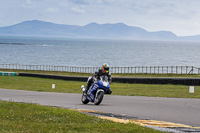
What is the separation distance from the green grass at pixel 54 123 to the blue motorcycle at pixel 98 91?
11.7ft

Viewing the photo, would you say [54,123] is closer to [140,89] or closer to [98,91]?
[98,91]

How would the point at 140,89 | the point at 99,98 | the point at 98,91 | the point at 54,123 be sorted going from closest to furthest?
1. the point at 54,123
2. the point at 98,91
3. the point at 99,98
4. the point at 140,89

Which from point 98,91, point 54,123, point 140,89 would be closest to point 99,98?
point 98,91

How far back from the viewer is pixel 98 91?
15664mm

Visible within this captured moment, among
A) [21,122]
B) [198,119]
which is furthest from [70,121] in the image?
[198,119]

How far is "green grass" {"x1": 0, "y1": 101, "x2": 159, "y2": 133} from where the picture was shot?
870 cm

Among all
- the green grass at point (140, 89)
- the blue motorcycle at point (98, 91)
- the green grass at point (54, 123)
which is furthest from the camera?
the green grass at point (140, 89)

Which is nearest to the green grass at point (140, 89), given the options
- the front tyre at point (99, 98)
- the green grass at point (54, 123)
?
the front tyre at point (99, 98)

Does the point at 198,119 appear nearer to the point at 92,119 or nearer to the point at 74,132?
the point at 92,119

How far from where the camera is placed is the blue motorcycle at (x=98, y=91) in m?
15.4

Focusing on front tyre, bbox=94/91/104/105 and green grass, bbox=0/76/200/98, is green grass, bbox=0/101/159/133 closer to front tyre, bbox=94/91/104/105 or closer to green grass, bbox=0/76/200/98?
front tyre, bbox=94/91/104/105

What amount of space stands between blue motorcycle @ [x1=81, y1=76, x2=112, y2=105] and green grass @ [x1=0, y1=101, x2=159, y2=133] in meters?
3.58

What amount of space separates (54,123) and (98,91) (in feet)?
19.4

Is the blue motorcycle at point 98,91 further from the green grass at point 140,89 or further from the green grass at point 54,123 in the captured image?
the green grass at point 140,89
